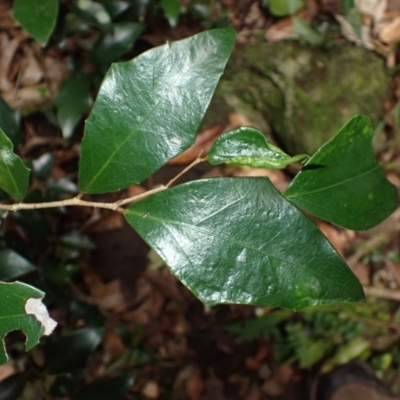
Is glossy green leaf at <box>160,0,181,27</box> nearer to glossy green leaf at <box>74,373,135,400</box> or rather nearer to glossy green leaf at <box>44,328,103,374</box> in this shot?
glossy green leaf at <box>44,328,103,374</box>

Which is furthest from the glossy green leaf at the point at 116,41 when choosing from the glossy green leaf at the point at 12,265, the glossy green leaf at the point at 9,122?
the glossy green leaf at the point at 12,265

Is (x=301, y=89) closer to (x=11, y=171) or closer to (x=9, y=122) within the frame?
(x=9, y=122)

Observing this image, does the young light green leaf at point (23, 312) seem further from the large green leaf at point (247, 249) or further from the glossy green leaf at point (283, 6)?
the glossy green leaf at point (283, 6)

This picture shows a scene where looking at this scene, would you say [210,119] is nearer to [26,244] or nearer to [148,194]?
[26,244]

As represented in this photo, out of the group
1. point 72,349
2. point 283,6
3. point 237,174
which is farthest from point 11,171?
point 283,6

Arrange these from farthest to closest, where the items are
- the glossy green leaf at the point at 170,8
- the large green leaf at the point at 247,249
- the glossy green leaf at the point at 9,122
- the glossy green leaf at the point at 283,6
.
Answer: the glossy green leaf at the point at 283,6 < the glossy green leaf at the point at 170,8 < the glossy green leaf at the point at 9,122 < the large green leaf at the point at 247,249

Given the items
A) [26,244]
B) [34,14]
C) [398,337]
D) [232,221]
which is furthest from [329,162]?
[398,337]
